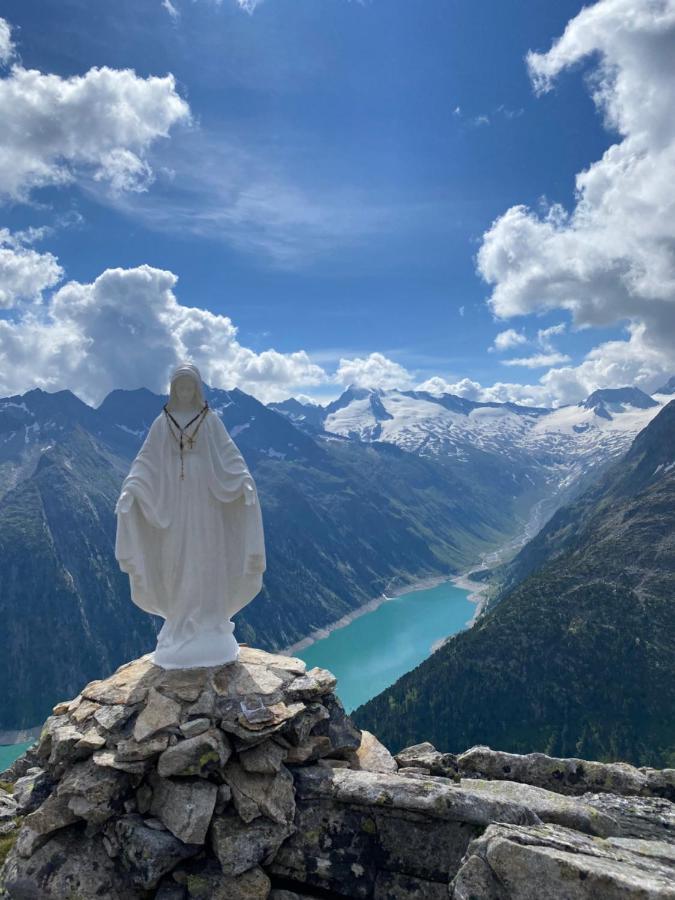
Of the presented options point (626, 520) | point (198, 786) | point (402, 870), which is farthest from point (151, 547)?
point (626, 520)

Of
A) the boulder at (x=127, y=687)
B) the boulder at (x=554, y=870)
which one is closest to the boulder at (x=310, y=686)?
the boulder at (x=127, y=687)

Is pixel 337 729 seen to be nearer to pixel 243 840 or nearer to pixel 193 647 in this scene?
pixel 243 840

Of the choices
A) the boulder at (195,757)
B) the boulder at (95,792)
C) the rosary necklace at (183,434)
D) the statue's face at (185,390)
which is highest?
the statue's face at (185,390)

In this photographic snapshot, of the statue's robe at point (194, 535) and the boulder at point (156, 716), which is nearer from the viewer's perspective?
the boulder at point (156, 716)

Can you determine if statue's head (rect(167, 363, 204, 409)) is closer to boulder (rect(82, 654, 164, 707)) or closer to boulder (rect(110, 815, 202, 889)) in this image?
boulder (rect(82, 654, 164, 707))

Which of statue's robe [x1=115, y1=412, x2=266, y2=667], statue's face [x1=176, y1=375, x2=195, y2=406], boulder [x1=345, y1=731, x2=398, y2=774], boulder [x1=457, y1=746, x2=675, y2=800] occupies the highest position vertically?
statue's face [x1=176, y1=375, x2=195, y2=406]

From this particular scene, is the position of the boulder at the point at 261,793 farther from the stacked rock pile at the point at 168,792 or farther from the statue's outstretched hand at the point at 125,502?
the statue's outstretched hand at the point at 125,502

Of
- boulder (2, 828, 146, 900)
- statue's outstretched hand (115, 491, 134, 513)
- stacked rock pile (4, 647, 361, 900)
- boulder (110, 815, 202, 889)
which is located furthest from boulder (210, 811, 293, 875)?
statue's outstretched hand (115, 491, 134, 513)
